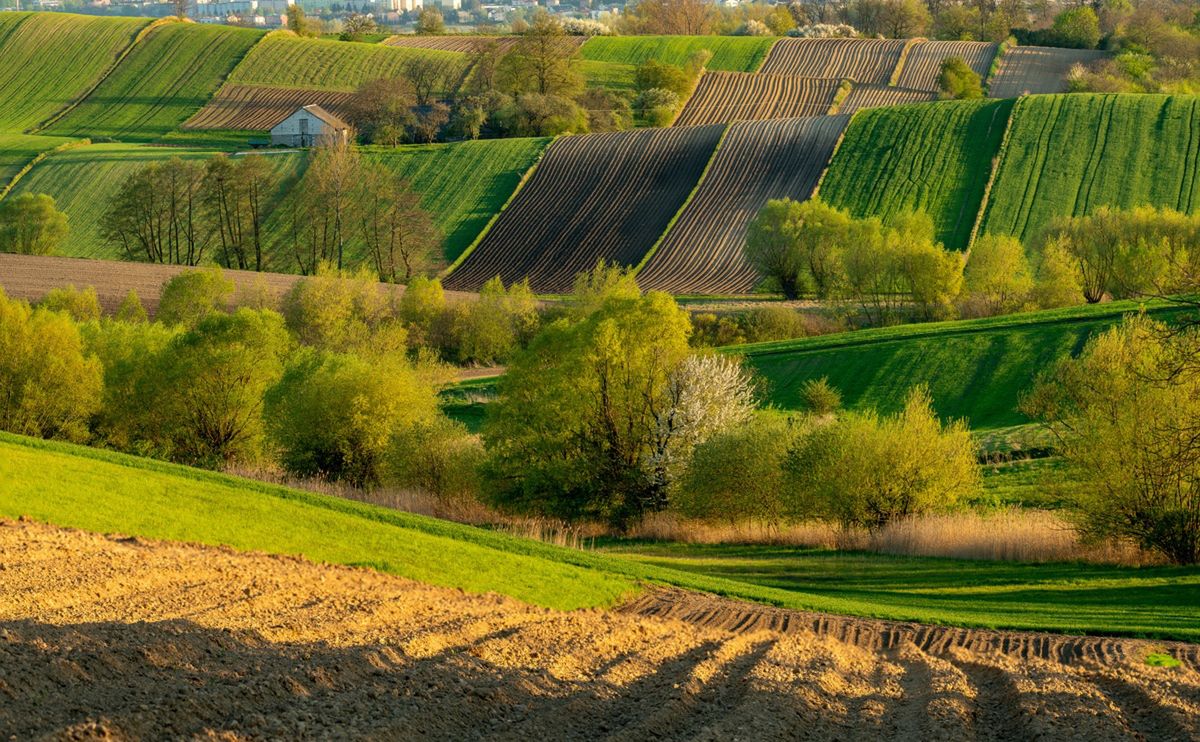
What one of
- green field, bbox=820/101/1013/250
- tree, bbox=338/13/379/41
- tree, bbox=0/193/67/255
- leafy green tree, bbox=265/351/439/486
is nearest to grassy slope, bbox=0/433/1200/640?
leafy green tree, bbox=265/351/439/486

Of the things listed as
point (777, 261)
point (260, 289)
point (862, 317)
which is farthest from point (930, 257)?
point (260, 289)

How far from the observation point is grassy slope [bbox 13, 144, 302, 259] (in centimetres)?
9423

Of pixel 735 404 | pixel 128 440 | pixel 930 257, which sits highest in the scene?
pixel 930 257

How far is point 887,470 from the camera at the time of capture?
3416 cm

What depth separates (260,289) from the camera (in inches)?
2648

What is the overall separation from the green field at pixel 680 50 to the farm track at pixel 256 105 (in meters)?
28.5

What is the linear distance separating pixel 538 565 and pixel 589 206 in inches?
2810

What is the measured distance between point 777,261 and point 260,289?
28221 mm

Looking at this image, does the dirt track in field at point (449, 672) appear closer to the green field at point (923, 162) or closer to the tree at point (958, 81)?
the green field at point (923, 162)

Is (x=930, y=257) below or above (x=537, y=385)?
above

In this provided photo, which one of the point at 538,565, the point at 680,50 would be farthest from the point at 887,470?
the point at 680,50

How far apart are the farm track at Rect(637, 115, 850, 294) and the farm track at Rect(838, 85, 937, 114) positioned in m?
13.3

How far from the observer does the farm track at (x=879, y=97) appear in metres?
117

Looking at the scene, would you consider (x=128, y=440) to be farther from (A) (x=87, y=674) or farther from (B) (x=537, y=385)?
(A) (x=87, y=674)
